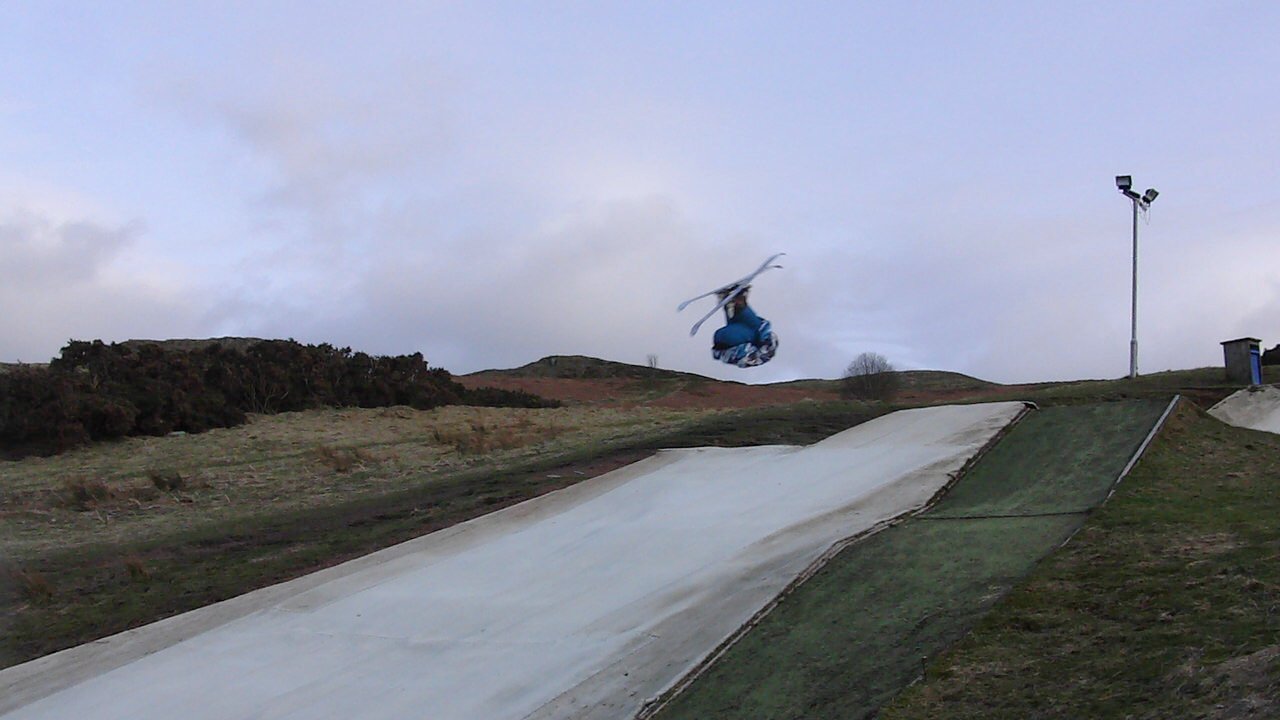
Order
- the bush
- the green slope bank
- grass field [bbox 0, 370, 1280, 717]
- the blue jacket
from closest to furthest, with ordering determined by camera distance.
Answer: grass field [bbox 0, 370, 1280, 717]
the green slope bank
the blue jacket
the bush

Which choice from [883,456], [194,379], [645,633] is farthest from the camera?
[194,379]

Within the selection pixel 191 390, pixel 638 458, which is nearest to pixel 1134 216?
pixel 638 458

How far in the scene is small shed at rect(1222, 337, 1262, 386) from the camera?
24.4 m

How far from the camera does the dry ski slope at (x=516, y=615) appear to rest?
33.0ft

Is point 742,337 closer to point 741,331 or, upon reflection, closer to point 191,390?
point 741,331

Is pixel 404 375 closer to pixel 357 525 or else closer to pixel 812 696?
pixel 357 525

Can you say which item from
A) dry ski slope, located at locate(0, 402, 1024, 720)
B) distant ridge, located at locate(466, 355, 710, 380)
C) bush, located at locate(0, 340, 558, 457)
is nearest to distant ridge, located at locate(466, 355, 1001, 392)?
distant ridge, located at locate(466, 355, 710, 380)

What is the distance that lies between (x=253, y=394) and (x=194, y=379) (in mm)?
1864

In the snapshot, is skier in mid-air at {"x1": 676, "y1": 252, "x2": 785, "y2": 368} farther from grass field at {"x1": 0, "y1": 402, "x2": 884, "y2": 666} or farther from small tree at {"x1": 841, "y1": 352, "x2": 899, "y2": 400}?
small tree at {"x1": 841, "y1": 352, "x2": 899, "y2": 400}

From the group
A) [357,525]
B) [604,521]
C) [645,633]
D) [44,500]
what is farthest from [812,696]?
[44,500]

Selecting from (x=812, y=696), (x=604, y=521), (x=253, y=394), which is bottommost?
(x=812, y=696)

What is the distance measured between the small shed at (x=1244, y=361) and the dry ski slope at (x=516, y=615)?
34.7ft

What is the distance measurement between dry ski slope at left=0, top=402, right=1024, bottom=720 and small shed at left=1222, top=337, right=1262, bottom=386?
10.6m

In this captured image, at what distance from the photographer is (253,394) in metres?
36.2
